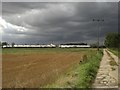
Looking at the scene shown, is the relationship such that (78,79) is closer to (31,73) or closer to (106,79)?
(106,79)

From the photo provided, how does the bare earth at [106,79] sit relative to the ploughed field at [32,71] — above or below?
above

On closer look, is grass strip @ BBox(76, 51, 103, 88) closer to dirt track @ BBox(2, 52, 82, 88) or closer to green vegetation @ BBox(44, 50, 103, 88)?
green vegetation @ BBox(44, 50, 103, 88)

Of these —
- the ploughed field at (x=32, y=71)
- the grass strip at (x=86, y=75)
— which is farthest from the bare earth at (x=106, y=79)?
the ploughed field at (x=32, y=71)

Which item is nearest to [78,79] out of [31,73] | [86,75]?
[86,75]

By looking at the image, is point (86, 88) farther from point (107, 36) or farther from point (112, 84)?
point (107, 36)

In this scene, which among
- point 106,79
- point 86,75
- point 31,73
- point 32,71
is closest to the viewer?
point 86,75

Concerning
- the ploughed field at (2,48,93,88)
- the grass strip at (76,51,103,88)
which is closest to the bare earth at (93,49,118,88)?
the grass strip at (76,51,103,88)

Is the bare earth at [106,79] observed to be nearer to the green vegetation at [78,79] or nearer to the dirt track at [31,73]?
the green vegetation at [78,79]

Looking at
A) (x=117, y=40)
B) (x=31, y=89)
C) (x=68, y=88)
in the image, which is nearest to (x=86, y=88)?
(x=68, y=88)

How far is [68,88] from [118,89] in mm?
2846

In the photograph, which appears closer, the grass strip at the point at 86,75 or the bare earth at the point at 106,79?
the grass strip at the point at 86,75

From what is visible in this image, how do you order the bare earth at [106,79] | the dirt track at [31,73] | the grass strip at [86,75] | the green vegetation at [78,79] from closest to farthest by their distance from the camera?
the green vegetation at [78,79] < the grass strip at [86,75] < the bare earth at [106,79] < the dirt track at [31,73]

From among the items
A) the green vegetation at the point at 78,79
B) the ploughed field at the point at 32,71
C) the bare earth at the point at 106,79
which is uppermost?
the green vegetation at the point at 78,79

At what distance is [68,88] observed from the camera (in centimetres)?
1172
